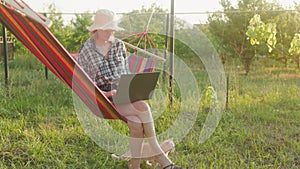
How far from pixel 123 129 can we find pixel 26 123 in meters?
0.84

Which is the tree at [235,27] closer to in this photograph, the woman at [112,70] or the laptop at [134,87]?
the woman at [112,70]

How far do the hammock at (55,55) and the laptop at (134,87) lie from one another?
4.8 inches

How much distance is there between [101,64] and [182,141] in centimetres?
90

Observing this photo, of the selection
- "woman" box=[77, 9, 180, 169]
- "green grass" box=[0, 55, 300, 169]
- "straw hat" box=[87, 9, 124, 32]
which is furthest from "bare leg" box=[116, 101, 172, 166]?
"straw hat" box=[87, 9, 124, 32]

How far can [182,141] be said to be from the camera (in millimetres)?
2922

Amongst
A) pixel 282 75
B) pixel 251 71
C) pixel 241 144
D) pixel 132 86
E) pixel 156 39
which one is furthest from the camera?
pixel 251 71

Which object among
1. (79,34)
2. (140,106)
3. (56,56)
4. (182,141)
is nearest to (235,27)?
(79,34)

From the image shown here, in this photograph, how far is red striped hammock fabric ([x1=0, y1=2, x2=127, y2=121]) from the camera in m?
1.93

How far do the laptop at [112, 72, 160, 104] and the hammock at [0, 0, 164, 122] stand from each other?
0.40ft

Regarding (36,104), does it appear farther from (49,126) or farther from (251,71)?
(251,71)

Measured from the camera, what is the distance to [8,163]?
2449mm

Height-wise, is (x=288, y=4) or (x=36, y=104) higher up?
(x=288, y=4)

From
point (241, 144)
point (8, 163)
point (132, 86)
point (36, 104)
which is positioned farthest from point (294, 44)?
point (8, 163)

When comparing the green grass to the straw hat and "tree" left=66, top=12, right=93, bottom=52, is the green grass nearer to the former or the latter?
the straw hat
